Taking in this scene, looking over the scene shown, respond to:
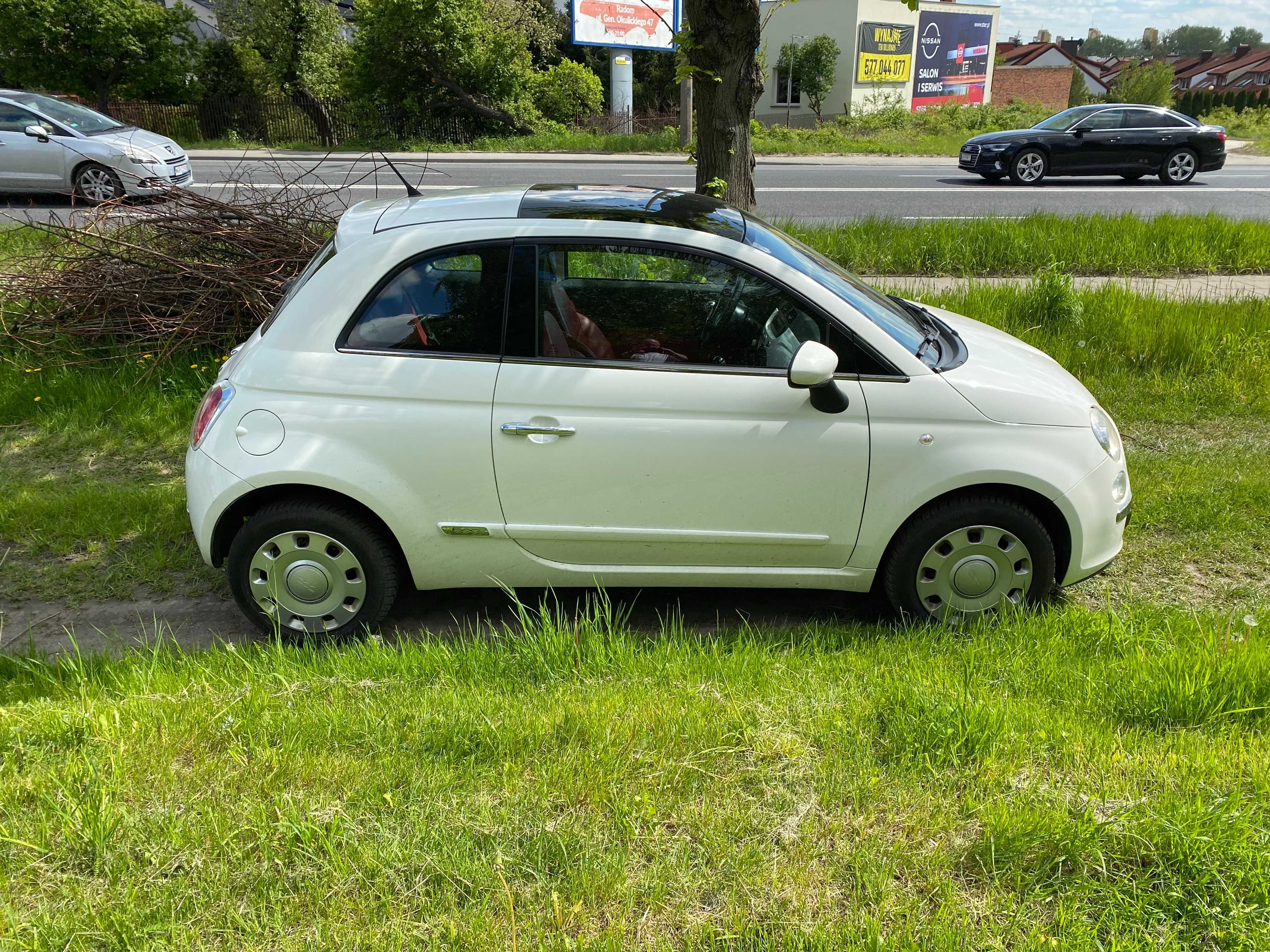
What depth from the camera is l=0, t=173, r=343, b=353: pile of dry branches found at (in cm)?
705

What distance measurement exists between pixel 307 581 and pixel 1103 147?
1949cm

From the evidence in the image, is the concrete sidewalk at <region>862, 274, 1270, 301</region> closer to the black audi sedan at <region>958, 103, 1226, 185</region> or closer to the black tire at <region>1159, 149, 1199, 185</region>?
the black audi sedan at <region>958, 103, 1226, 185</region>

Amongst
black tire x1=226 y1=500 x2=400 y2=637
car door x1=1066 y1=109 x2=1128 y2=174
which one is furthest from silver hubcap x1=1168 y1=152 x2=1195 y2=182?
black tire x1=226 y1=500 x2=400 y2=637

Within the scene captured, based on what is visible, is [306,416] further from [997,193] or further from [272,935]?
[997,193]

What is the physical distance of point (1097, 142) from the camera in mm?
18641

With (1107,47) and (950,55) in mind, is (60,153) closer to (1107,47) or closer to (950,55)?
(950,55)

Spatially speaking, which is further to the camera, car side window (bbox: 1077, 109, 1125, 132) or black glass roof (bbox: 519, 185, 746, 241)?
car side window (bbox: 1077, 109, 1125, 132)

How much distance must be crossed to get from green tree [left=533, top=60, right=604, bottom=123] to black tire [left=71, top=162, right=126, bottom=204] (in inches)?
739

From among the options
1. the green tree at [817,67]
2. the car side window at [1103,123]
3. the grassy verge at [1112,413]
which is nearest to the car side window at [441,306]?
the grassy verge at [1112,413]

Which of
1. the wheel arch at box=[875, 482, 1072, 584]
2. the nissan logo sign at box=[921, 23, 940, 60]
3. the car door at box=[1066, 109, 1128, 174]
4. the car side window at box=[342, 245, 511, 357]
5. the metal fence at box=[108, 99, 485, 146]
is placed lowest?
the wheel arch at box=[875, 482, 1072, 584]

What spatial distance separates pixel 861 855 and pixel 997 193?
1740 centimetres

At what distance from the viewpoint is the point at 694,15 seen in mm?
6656

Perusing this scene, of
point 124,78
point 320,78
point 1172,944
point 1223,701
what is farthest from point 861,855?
point 124,78

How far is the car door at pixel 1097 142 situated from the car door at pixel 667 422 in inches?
698
